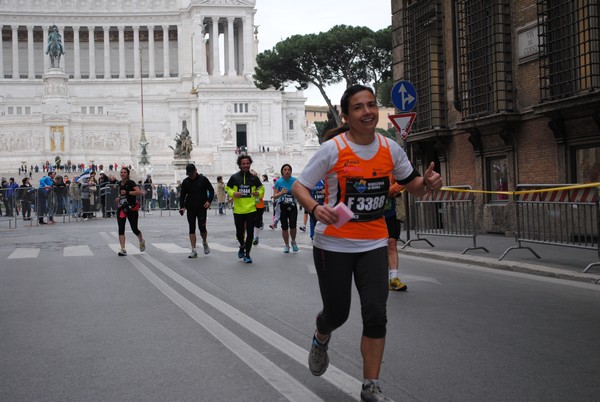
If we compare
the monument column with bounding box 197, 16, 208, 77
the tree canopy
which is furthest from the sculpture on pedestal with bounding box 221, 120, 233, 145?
the monument column with bounding box 197, 16, 208, 77

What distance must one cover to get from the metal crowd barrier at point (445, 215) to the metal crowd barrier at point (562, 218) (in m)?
1.33

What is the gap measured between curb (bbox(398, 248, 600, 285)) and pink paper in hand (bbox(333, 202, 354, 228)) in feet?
22.3

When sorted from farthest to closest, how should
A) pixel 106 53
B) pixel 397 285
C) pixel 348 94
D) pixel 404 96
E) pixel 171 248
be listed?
pixel 106 53, pixel 171 248, pixel 404 96, pixel 397 285, pixel 348 94

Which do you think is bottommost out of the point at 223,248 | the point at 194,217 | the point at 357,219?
the point at 223,248

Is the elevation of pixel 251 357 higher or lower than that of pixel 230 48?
lower

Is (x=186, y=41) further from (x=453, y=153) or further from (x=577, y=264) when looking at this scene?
(x=577, y=264)

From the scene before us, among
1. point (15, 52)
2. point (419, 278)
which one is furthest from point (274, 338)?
point (15, 52)

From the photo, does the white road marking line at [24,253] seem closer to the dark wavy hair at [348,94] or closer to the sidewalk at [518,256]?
the sidewalk at [518,256]

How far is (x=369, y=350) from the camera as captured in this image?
5.04 metres

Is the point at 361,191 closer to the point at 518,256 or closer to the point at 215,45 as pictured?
the point at 518,256

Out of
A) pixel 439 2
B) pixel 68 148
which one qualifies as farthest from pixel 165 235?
pixel 68 148

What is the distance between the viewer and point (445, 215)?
53.9ft

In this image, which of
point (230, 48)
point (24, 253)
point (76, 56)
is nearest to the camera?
point (24, 253)

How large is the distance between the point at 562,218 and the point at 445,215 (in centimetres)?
373
